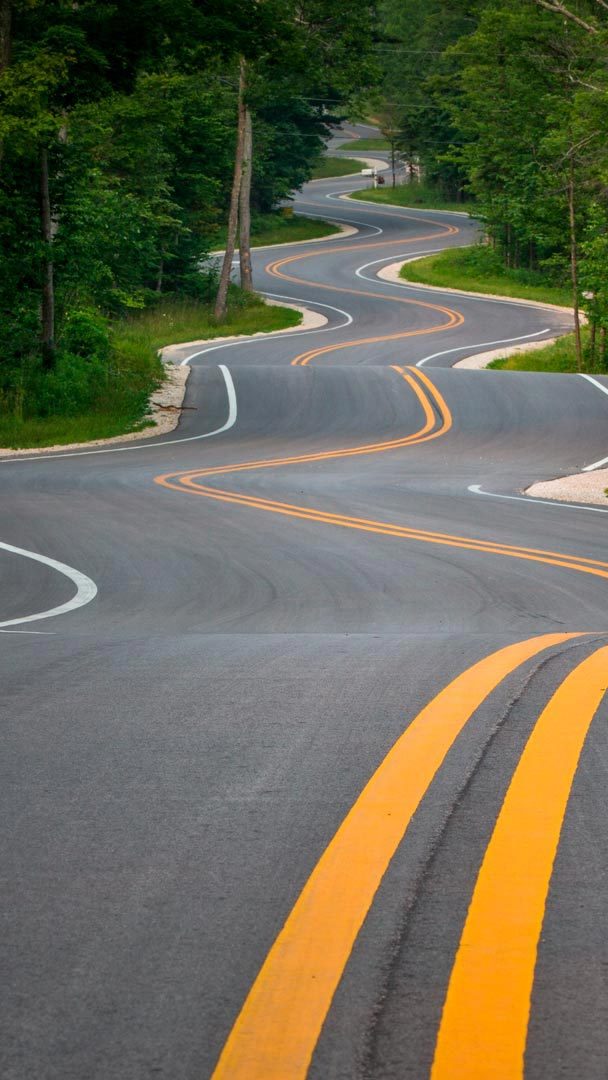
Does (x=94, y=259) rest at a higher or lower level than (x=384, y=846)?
higher

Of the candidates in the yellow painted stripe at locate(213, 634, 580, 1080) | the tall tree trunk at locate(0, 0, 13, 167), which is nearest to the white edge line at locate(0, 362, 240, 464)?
the tall tree trunk at locate(0, 0, 13, 167)

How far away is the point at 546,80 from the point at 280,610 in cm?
3515

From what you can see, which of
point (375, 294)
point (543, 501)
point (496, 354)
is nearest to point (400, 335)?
point (496, 354)

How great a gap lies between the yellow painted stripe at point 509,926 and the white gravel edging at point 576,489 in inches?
545

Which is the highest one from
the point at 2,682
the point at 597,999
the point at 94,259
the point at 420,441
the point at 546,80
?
the point at 546,80

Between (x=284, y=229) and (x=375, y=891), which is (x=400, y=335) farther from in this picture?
(x=375, y=891)

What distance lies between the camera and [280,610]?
9.48 m

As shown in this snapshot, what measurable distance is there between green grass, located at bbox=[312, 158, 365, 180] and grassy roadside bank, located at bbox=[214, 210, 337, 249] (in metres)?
31.3

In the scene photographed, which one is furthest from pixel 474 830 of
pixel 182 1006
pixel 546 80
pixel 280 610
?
pixel 546 80

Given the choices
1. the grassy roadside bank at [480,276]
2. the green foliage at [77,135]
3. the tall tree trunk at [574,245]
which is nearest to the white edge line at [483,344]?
the tall tree trunk at [574,245]

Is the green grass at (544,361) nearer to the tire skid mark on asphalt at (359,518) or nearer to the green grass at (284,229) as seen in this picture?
the tire skid mark on asphalt at (359,518)

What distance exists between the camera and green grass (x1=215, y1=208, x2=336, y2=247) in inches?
3201

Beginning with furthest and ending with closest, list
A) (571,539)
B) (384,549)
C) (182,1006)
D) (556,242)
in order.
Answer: (556,242) < (571,539) < (384,549) < (182,1006)

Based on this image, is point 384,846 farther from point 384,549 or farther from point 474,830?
point 384,549
